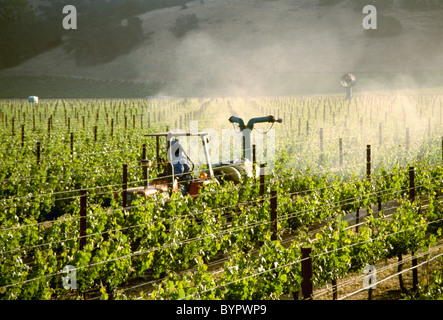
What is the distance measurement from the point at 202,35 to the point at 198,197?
13400cm

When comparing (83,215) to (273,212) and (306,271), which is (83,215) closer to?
(273,212)

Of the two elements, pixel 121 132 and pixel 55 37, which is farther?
pixel 55 37

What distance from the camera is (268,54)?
422 feet

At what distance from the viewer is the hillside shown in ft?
361

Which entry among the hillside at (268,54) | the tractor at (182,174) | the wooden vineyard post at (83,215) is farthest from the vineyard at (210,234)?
the hillside at (268,54)

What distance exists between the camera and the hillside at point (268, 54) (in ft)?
361

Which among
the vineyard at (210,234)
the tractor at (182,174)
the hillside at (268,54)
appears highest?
the hillside at (268,54)

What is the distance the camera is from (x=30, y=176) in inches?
474

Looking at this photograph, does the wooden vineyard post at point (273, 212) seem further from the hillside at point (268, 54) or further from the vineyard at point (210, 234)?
the hillside at point (268, 54)

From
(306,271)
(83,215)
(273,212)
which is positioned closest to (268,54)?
(273,212)

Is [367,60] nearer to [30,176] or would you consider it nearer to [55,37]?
[55,37]

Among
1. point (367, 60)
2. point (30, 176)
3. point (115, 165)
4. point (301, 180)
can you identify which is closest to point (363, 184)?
point (301, 180)

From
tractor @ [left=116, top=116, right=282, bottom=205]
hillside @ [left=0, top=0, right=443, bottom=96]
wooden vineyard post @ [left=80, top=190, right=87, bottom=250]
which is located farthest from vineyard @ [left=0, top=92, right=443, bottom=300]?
hillside @ [left=0, top=0, right=443, bottom=96]
